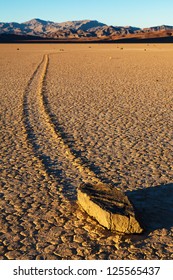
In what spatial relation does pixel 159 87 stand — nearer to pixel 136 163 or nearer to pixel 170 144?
pixel 170 144

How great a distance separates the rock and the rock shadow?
0.19 metres

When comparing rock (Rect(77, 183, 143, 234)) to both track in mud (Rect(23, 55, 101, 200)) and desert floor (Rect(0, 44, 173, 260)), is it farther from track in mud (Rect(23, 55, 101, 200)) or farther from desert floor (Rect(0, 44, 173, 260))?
track in mud (Rect(23, 55, 101, 200))

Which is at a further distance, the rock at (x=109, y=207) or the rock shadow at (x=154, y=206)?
the rock shadow at (x=154, y=206)

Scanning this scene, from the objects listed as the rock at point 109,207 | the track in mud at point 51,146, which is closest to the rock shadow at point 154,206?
the rock at point 109,207

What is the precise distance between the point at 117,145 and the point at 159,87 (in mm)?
6717

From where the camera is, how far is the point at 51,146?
246 inches

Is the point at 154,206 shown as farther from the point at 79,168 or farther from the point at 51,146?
the point at 51,146

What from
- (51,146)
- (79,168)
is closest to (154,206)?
(79,168)

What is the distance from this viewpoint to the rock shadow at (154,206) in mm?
3775

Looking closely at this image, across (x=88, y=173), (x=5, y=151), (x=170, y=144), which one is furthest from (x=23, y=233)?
(x=170, y=144)

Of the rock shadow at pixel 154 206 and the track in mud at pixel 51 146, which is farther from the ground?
the track in mud at pixel 51 146

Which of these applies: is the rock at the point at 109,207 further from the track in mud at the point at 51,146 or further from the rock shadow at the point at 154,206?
the track in mud at the point at 51,146

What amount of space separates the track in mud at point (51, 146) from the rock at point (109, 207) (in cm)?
44

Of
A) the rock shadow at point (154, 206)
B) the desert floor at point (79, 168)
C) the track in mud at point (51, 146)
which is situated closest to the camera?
the desert floor at point (79, 168)
